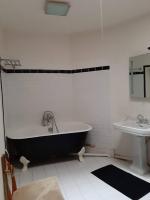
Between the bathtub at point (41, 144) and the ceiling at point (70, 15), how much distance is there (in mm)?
1961

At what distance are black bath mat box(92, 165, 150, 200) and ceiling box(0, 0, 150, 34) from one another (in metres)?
2.59

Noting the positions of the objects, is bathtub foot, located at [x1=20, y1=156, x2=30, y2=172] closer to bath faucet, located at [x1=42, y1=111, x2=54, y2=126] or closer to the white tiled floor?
the white tiled floor

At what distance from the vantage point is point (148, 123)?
3.18 meters

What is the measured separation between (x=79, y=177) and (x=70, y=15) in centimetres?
259

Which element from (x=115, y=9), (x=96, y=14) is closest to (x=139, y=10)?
(x=115, y=9)

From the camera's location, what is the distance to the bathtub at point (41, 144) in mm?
3229

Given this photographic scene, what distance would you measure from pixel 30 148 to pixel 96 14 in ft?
8.16

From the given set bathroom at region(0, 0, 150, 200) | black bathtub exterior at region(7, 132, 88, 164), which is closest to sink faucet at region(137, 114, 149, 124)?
bathroom at region(0, 0, 150, 200)

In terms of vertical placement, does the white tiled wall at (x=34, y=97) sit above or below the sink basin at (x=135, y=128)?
above

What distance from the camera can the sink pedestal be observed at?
309cm

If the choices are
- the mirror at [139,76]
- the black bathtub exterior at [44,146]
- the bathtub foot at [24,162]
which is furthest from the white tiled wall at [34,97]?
the mirror at [139,76]

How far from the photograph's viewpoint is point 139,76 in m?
3.30

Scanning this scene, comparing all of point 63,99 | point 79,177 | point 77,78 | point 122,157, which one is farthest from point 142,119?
point 63,99

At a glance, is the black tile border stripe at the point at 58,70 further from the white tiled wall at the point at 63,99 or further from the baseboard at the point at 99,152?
Answer: the baseboard at the point at 99,152
